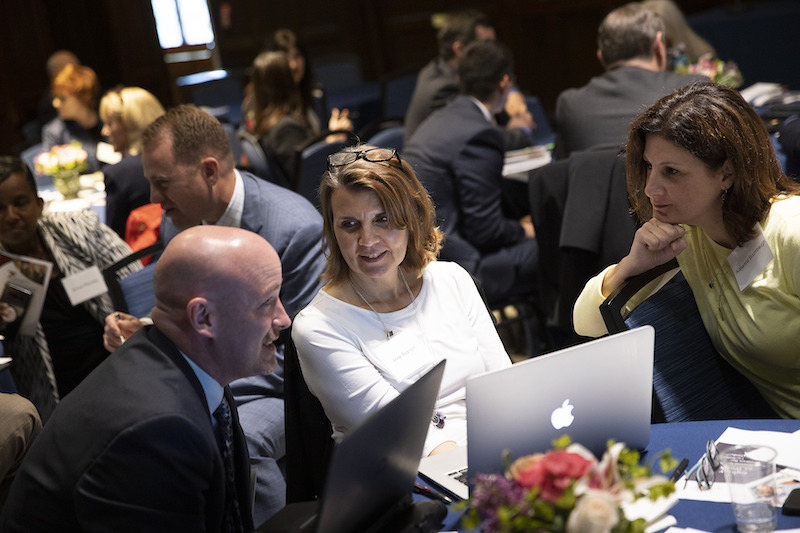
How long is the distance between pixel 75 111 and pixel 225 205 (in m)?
4.39

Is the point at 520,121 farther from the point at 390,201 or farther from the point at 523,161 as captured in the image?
the point at 390,201

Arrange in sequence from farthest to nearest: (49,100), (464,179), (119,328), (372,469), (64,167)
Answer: (49,100) < (64,167) < (464,179) < (119,328) < (372,469)

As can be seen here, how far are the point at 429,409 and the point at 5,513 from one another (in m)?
0.83

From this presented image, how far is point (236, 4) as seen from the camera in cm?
1038

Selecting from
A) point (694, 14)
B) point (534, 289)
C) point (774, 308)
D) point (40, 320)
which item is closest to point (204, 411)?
point (774, 308)

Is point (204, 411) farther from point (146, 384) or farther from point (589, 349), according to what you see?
point (589, 349)

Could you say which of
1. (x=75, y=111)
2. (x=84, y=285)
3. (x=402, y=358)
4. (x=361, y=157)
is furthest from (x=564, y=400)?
(x=75, y=111)

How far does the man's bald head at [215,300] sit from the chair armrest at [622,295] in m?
0.81

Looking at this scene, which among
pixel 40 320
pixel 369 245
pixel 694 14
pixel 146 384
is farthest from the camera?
pixel 694 14

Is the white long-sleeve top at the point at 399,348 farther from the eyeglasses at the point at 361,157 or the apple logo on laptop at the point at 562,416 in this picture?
the apple logo on laptop at the point at 562,416

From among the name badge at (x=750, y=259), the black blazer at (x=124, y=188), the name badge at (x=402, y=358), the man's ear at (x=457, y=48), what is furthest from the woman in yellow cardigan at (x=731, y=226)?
the man's ear at (x=457, y=48)

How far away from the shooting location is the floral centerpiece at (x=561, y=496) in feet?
3.49

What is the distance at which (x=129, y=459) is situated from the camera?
1461mm

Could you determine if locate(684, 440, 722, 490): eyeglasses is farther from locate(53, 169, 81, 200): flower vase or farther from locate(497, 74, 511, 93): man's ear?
locate(53, 169, 81, 200): flower vase
